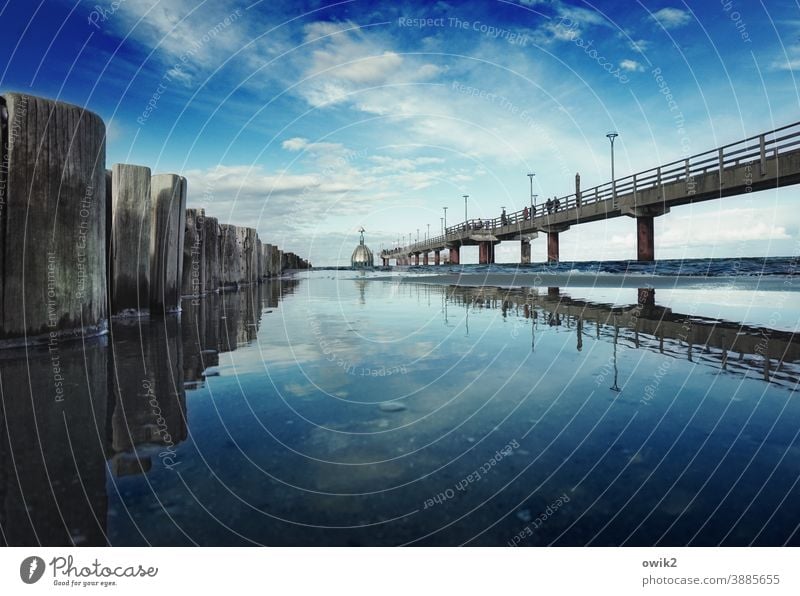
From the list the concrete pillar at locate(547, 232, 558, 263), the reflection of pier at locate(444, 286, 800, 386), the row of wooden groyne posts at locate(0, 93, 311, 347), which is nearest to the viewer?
the reflection of pier at locate(444, 286, 800, 386)

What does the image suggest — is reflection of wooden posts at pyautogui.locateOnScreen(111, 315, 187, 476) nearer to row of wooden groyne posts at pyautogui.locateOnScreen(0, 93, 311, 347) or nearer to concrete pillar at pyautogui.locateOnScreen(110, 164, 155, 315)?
row of wooden groyne posts at pyautogui.locateOnScreen(0, 93, 311, 347)

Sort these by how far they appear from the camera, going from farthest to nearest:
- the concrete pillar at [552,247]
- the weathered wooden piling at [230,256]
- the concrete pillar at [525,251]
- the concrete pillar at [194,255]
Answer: the concrete pillar at [525,251] < the concrete pillar at [552,247] < the weathered wooden piling at [230,256] < the concrete pillar at [194,255]

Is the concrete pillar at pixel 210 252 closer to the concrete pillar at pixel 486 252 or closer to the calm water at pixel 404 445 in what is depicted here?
the calm water at pixel 404 445

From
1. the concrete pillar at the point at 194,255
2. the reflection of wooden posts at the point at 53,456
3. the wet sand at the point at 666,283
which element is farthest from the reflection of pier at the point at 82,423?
the wet sand at the point at 666,283

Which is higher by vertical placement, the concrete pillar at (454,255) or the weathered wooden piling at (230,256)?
the concrete pillar at (454,255)

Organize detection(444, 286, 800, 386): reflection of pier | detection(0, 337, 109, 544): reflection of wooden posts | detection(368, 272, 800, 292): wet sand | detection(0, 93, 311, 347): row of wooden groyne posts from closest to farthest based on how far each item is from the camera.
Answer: detection(0, 337, 109, 544): reflection of wooden posts
detection(444, 286, 800, 386): reflection of pier
detection(0, 93, 311, 347): row of wooden groyne posts
detection(368, 272, 800, 292): wet sand

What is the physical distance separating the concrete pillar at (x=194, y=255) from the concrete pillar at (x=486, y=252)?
1842 inches

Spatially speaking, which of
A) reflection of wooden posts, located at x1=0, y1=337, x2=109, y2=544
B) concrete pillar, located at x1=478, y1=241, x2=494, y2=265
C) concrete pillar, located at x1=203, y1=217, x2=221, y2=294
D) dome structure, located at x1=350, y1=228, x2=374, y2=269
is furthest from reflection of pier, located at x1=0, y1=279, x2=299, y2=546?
dome structure, located at x1=350, y1=228, x2=374, y2=269

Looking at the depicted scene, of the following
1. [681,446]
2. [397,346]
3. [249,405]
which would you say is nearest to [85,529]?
[249,405]

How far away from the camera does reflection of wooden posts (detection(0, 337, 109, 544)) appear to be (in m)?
1.52

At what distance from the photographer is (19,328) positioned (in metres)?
4.18
